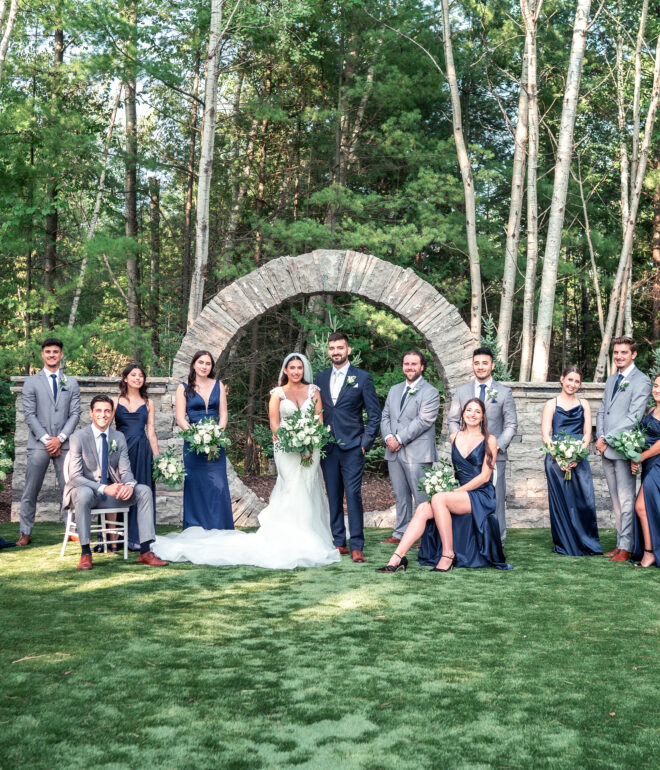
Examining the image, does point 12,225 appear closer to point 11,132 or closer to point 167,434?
point 11,132

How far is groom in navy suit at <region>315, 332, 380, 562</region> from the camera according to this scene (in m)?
6.43

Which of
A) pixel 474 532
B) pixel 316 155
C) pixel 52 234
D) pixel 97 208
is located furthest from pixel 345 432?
pixel 97 208

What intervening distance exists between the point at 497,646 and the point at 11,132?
12.4m

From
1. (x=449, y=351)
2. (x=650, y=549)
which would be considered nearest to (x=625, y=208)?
(x=449, y=351)

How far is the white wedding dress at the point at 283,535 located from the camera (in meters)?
6.25

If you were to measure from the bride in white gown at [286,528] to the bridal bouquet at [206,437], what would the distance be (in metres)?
0.50

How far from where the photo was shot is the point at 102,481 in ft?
20.9

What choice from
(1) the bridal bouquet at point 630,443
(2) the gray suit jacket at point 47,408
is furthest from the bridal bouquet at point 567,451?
(2) the gray suit jacket at point 47,408

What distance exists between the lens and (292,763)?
2641 millimetres

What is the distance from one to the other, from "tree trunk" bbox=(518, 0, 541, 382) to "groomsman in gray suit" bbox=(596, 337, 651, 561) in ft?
15.1

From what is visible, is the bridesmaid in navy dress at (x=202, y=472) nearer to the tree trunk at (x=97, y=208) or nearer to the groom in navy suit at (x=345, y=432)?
the groom in navy suit at (x=345, y=432)

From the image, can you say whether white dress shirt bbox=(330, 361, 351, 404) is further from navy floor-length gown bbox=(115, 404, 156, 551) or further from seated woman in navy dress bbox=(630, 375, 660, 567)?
seated woman in navy dress bbox=(630, 375, 660, 567)

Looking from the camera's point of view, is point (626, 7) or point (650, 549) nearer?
point (650, 549)

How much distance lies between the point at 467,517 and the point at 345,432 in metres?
1.18
